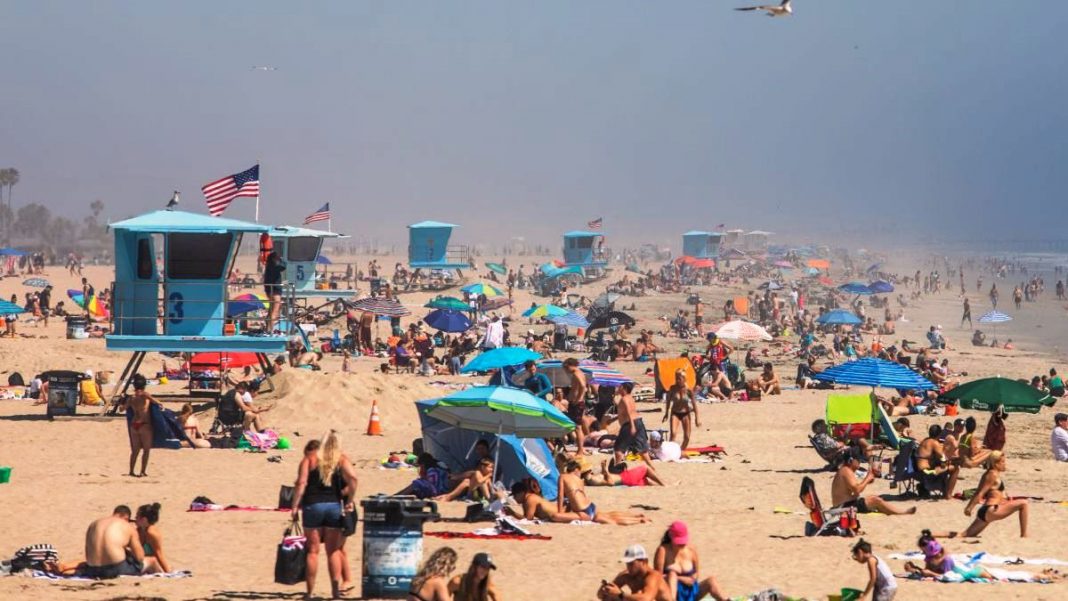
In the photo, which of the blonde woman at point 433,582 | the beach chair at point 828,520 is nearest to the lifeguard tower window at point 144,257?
the beach chair at point 828,520

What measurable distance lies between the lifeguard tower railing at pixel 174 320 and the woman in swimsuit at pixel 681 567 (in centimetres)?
1363

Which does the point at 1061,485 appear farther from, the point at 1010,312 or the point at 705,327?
the point at 1010,312

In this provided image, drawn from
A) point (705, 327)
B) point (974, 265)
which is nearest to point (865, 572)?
point (705, 327)

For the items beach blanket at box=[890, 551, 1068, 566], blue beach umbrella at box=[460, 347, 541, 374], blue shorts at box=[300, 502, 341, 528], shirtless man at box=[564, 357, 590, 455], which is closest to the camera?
blue shorts at box=[300, 502, 341, 528]

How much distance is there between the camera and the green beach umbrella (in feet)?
62.6

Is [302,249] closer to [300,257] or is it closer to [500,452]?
[300,257]

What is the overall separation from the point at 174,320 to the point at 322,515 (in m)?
13.3

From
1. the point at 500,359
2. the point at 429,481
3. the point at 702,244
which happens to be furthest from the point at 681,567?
the point at 702,244

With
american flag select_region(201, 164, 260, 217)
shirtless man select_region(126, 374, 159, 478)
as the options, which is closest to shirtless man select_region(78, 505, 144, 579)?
shirtless man select_region(126, 374, 159, 478)

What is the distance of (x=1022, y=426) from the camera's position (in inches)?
964

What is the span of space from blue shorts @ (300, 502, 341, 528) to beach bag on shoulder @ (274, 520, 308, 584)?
0.24 metres

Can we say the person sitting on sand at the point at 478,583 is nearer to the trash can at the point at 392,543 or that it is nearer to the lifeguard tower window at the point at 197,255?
the trash can at the point at 392,543

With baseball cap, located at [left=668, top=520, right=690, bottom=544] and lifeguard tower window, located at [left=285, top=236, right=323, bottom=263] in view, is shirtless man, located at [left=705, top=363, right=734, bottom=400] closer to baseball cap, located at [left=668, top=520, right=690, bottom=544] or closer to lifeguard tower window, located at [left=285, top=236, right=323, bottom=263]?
lifeguard tower window, located at [left=285, top=236, right=323, bottom=263]

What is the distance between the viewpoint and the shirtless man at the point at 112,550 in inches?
451
